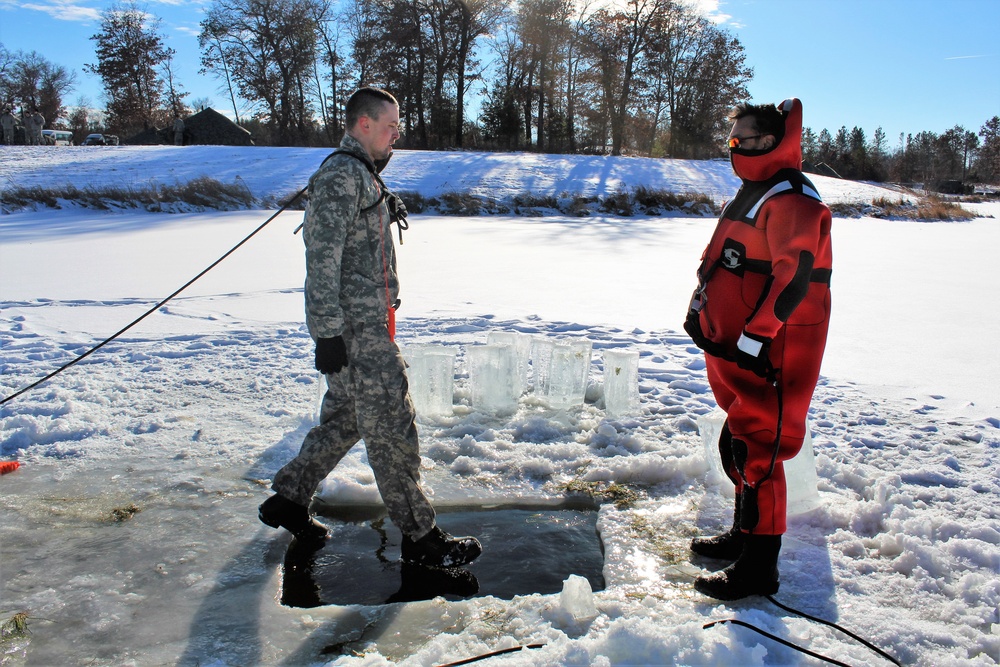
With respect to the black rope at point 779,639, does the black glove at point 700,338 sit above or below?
above

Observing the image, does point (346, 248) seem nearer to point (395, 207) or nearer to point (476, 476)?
point (395, 207)

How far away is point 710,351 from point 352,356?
1.41 meters

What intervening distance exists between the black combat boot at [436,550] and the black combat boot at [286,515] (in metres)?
0.46

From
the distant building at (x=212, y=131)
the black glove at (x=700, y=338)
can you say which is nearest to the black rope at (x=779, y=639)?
the black glove at (x=700, y=338)

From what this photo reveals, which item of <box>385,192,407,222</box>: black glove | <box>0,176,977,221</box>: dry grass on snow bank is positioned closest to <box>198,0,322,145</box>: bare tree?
<box>0,176,977,221</box>: dry grass on snow bank

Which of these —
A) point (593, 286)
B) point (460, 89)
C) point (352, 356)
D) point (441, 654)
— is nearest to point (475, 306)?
point (593, 286)

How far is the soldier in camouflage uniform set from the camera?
107 inches

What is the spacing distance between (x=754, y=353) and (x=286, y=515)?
1.98 meters

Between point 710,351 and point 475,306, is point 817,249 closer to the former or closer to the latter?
point 710,351

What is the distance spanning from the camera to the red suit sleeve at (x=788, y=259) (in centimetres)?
247

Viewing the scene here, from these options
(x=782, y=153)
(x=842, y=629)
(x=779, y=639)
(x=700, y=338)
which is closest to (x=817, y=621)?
(x=842, y=629)

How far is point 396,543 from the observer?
3174 millimetres

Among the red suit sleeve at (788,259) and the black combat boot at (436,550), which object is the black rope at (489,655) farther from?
the red suit sleeve at (788,259)

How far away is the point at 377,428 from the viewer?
9.43 ft
